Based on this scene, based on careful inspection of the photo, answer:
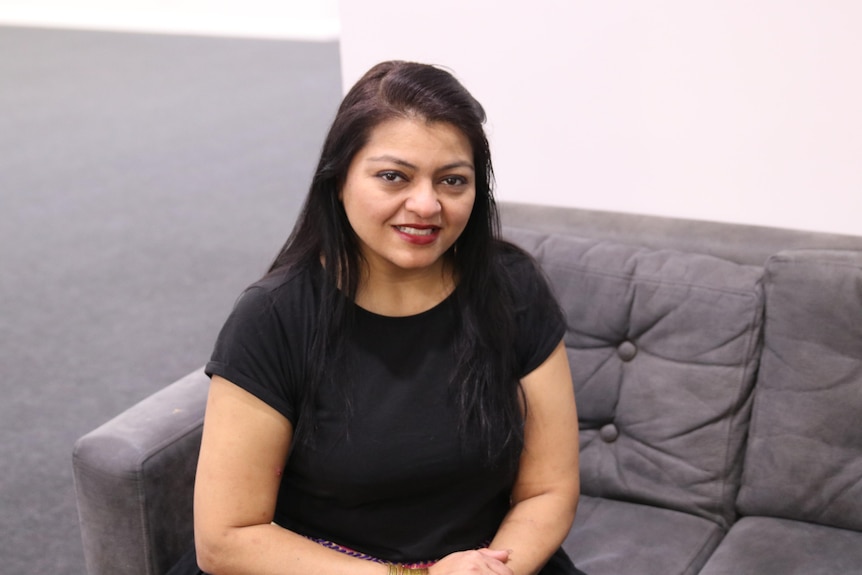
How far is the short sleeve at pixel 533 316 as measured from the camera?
5.77 ft

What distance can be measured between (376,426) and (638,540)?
25.2 inches

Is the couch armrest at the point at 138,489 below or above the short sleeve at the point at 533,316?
below

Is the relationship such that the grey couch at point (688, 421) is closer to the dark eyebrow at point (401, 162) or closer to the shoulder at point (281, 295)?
the shoulder at point (281, 295)

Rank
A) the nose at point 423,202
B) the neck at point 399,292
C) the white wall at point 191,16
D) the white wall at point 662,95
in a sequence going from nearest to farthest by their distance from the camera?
the nose at point 423,202 → the neck at point 399,292 → the white wall at point 662,95 → the white wall at point 191,16

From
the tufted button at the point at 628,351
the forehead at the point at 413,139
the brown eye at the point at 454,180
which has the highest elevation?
the forehead at the point at 413,139

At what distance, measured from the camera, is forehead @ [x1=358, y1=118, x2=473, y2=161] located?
5.21 ft

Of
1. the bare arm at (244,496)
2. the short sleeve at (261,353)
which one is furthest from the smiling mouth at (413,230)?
the bare arm at (244,496)

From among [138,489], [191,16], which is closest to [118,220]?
[138,489]

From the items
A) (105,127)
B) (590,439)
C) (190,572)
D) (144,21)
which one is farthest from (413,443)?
(144,21)

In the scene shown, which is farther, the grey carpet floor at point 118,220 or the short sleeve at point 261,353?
the grey carpet floor at point 118,220

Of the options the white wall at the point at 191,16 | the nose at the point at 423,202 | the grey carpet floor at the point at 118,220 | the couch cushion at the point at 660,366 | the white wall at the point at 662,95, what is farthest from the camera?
the white wall at the point at 191,16

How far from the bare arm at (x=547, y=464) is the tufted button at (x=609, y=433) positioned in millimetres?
422

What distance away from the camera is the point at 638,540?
6.67 ft

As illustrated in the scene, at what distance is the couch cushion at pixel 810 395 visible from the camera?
2004 millimetres
